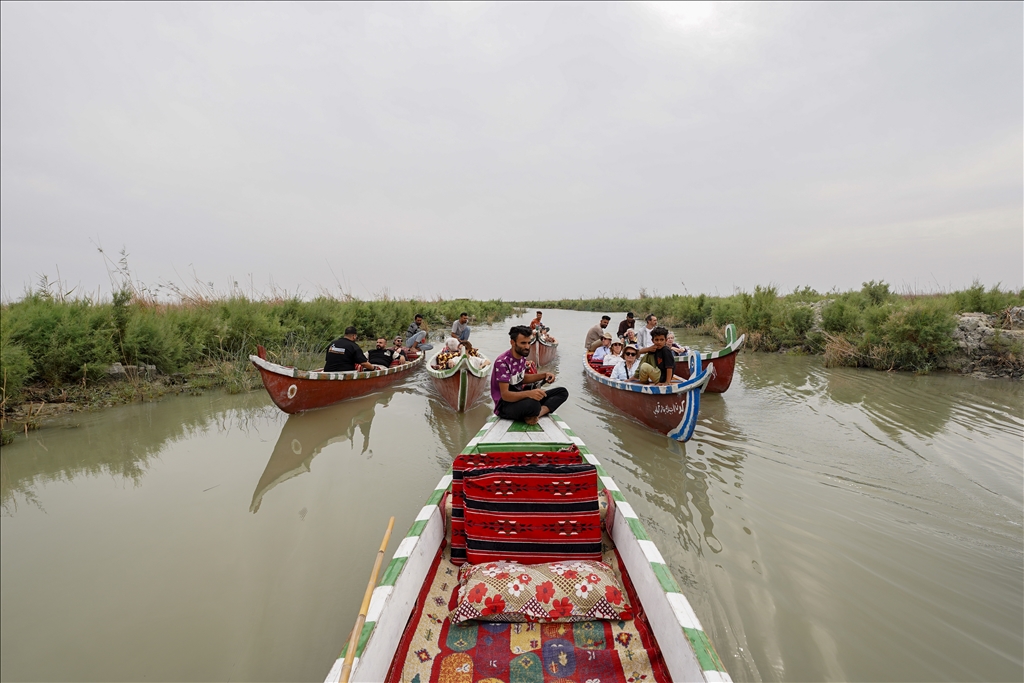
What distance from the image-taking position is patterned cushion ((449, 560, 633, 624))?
234cm

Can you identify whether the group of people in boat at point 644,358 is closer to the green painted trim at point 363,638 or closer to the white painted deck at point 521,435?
the white painted deck at point 521,435

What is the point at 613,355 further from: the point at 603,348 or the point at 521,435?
the point at 521,435

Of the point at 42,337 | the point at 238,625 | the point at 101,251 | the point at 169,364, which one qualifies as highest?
the point at 101,251

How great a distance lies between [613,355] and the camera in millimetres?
10352

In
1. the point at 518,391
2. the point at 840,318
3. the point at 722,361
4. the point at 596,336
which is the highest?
the point at 840,318

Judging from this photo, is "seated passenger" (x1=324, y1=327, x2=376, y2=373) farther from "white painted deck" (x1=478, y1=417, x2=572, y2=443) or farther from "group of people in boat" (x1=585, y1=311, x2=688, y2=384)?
"group of people in boat" (x1=585, y1=311, x2=688, y2=384)

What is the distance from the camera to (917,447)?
600 centimetres

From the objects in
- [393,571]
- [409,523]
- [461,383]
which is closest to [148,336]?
[461,383]

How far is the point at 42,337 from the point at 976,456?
15745 millimetres

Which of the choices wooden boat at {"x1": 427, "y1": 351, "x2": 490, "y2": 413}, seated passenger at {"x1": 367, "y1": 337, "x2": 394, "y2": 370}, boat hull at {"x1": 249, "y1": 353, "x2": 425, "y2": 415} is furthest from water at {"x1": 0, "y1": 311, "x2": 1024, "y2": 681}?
seated passenger at {"x1": 367, "y1": 337, "x2": 394, "y2": 370}

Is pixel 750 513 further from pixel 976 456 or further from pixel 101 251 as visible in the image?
pixel 101 251

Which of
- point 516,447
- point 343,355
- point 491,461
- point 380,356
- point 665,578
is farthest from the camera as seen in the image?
point 380,356

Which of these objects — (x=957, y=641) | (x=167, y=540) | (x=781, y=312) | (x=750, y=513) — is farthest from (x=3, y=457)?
(x=781, y=312)

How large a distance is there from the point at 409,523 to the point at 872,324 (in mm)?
14386
